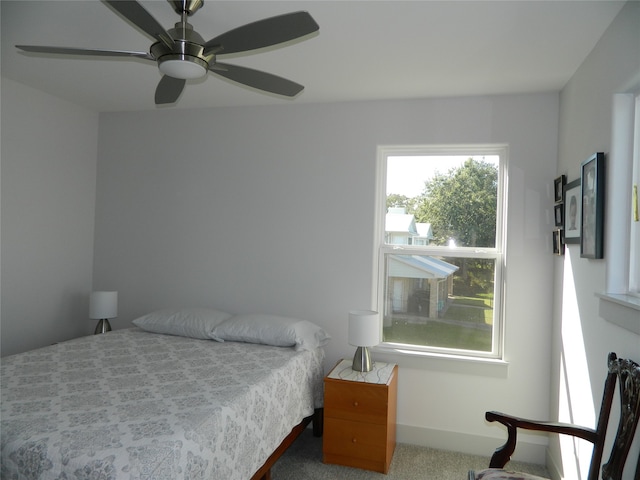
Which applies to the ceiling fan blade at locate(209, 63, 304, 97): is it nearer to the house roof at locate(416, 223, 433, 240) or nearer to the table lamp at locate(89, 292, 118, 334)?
the house roof at locate(416, 223, 433, 240)

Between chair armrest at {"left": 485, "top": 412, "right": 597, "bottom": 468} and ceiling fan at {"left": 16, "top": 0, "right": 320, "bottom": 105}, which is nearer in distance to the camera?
ceiling fan at {"left": 16, "top": 0, "right": 320, "bottom": 105}

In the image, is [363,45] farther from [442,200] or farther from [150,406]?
[150,406]

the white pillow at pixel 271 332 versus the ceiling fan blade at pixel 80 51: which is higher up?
the ceiling fan blade at pixel 80 51

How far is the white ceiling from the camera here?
6.52 ft

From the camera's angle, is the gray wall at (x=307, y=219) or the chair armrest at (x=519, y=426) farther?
the gray wall at (x=307, y=219)

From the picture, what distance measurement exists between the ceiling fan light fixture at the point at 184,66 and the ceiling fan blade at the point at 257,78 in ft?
0.45

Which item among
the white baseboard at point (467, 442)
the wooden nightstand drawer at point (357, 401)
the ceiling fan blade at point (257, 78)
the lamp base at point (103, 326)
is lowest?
the white baseboard at point (467, 442)

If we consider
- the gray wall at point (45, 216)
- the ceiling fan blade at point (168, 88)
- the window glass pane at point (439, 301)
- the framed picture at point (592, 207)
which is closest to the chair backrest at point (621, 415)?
the framed picture at point (592, 207)

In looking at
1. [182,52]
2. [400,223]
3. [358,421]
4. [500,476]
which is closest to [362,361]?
[358,421]

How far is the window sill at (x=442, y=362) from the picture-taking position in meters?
3.01

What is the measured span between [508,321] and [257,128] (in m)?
2.42

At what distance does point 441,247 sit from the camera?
10.6ft

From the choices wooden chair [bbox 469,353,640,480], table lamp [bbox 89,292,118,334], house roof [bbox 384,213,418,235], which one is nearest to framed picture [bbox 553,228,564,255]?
house roof [bbox 384,213,418,235]

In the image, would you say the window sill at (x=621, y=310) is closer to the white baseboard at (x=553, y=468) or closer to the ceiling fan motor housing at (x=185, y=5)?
the white baseboard at (x=553, y=468)
